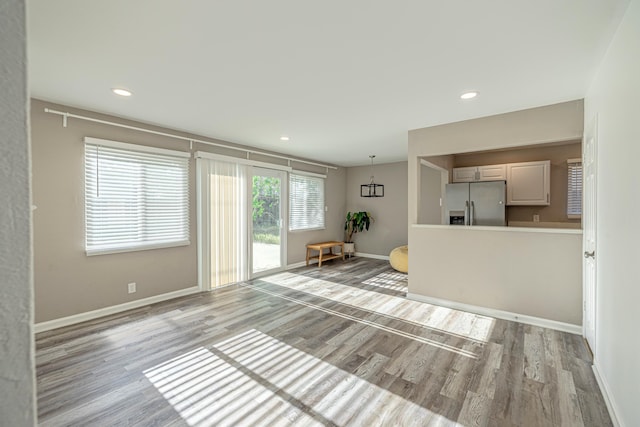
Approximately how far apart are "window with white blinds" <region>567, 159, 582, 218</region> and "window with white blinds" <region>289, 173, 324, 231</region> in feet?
15.1

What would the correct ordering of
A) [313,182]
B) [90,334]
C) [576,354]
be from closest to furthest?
1. [576,354]
2. [90,334]
3. [313,182]

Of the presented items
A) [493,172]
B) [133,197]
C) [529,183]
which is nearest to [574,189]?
[529,183]

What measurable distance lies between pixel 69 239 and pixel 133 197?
81 centimetres

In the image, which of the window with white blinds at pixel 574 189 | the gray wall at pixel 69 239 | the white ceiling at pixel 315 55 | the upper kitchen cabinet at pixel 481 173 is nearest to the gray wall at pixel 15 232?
the white ceiling at pixel 315 55

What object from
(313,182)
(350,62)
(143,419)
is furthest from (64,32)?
(313,182)

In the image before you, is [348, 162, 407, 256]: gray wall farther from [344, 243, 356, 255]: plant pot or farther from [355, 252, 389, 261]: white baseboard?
[344, 243, 356, 255]: plant pot

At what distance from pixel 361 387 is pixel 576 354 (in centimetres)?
205

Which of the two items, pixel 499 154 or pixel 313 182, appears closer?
pixel 499 154

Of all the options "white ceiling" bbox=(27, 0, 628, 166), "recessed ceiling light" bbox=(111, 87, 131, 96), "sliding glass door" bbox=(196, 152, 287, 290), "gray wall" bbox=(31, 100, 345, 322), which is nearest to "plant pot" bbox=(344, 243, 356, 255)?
"sliding glass door" bbox=(196, 152, 287, 290)

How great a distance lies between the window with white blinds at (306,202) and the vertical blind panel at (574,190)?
4613 mm

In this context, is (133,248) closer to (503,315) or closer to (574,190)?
(503,315)

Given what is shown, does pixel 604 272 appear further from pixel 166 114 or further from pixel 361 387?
pixel 166 114

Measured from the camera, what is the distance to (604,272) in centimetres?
216

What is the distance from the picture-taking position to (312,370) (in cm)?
→ 237
